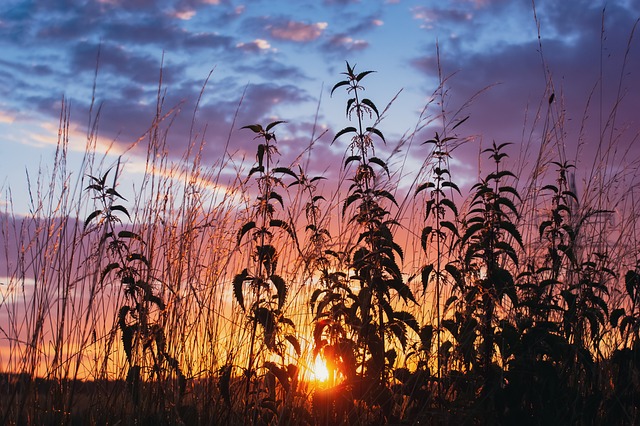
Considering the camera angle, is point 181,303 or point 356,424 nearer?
point 356,424

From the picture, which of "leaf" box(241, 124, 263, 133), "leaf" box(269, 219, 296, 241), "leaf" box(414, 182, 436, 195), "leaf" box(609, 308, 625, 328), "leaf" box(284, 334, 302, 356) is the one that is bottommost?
"leaf" box(284, 334, 302, 356)

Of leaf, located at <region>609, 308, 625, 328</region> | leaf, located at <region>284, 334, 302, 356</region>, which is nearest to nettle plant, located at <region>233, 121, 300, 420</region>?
leaf, located at <region>284, 334, 302, 356</region>

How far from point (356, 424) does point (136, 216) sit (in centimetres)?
167

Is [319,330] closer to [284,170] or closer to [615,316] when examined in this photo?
[284,170]

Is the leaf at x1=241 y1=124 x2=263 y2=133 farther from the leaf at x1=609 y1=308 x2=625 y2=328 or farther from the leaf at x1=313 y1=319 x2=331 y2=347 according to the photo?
the leaf at x1=609 y1=308 x2=625 y2=328

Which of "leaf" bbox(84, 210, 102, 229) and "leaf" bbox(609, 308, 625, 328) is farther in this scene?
"leaf" bbox(609, 308, 625, 328)

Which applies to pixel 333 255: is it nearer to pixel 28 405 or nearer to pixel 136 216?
pixel 136 216

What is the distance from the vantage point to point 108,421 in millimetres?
3295

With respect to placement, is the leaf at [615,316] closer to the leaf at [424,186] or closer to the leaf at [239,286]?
the leaf at [424,186]

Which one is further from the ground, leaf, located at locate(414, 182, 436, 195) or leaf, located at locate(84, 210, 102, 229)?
leaf, located at locate(414, 182, 436, 195)

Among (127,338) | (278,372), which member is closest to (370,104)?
(278,372)

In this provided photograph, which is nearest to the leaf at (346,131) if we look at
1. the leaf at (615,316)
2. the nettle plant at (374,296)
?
the nettle plant at (374,296)

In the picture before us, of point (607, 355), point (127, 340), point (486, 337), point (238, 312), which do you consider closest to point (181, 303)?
point (238, 312)

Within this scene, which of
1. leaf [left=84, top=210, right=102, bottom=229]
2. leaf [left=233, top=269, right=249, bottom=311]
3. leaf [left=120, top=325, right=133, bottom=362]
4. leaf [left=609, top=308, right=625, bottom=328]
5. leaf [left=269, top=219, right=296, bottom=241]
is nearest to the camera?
leaf [left=233, top=269, right=249, bottom=311]
